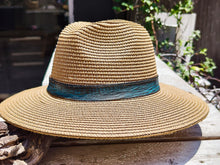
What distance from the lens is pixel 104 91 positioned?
952mm

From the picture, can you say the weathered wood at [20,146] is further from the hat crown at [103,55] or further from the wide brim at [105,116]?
the hat crown at [103,55]

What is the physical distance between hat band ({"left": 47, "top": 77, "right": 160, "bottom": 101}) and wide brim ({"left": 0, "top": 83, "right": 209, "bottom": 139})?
0.02m

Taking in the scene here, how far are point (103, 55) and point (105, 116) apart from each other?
0.81 ft

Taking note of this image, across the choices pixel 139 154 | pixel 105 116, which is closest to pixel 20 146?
pixel 105 116

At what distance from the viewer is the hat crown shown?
96 centimetres

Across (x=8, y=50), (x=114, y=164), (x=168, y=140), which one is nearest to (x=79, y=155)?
(x=114, y=164)

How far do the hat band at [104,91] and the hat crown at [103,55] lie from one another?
18 millimetres

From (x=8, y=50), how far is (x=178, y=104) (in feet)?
20.1

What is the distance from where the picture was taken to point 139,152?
98cm

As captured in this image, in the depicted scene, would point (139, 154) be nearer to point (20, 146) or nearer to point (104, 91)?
point (104, 91)

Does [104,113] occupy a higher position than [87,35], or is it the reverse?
[87,35]

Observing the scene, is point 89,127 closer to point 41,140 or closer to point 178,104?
point 41,140

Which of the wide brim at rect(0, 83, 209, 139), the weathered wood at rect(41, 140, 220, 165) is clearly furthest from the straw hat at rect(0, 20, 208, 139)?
the weathered wood at rect(41, 140, 220, 165)

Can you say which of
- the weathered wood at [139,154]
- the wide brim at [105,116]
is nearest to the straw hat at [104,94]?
the wide brim at [105,116]
